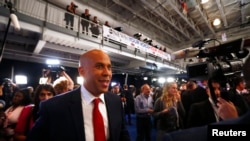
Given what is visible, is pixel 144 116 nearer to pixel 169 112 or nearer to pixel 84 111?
pixel 169 112

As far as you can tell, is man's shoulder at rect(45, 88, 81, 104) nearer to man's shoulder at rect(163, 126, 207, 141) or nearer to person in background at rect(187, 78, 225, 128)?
man's shoulder at rect(163, 126, 207, 141)

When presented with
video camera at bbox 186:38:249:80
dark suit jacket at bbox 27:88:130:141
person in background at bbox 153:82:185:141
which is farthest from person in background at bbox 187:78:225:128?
dark suit jacket at bbox 27:88:130:141

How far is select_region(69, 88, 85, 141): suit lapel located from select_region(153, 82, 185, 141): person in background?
2135 millimetres

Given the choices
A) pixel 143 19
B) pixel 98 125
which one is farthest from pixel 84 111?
pixel 143 19

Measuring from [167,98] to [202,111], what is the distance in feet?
3.96

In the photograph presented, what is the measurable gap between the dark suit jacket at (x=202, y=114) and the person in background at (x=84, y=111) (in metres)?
1.07

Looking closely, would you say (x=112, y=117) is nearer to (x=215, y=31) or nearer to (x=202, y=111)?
(x=202, y=111)

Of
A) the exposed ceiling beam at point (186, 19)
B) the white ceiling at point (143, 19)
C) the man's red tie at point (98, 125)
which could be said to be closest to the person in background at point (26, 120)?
the man's red tie at point (98, 125)

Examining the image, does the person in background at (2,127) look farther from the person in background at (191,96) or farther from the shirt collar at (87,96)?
the person in background at (191,96)

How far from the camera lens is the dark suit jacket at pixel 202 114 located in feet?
6.63

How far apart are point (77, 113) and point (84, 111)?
0.20 feet

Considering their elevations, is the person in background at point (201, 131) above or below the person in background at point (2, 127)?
above

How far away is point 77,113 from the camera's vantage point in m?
1.24

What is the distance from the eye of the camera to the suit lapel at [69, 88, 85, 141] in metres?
1.18
